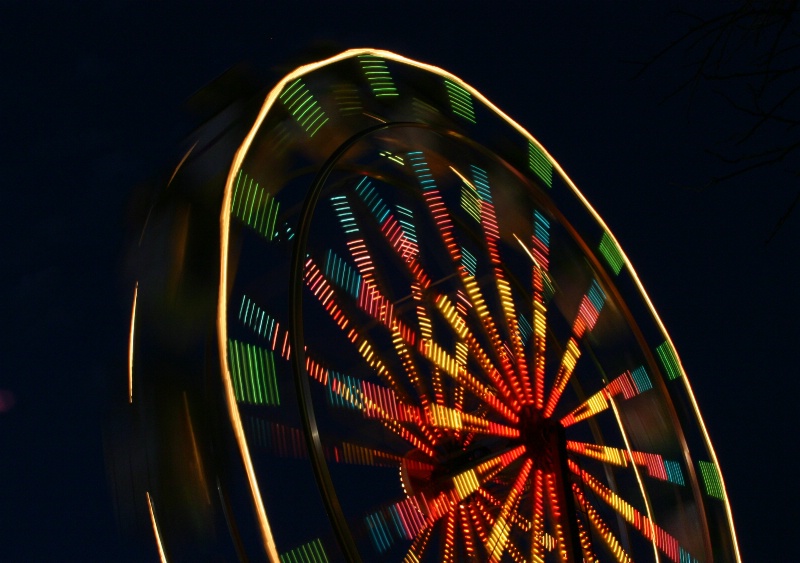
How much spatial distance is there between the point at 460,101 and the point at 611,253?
1744mm

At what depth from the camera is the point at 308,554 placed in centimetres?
539

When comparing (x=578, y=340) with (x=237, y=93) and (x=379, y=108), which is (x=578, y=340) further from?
(x=237, y=93)

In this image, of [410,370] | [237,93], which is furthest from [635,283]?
[237,93]

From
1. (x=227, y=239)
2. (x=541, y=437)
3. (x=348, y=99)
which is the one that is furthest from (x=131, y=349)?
(x=541, y=437)

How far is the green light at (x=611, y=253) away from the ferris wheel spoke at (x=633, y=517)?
1621 mm

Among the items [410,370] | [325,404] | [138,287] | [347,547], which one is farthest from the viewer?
[410,370]

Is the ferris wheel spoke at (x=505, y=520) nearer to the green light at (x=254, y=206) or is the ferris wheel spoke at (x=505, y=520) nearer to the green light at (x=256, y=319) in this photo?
the green light at (x=256, y=319)

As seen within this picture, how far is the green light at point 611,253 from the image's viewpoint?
8.08 meters

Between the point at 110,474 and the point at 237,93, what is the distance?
261 cm

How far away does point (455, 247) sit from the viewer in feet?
26.6

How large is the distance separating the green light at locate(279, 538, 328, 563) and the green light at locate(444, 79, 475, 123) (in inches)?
146

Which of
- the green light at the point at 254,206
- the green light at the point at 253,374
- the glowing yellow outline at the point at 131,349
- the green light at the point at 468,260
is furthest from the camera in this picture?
the green light at the point at 468,260

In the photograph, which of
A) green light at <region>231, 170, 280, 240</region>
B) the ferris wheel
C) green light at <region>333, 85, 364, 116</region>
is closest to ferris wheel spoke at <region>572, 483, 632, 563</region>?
the ferris wheel

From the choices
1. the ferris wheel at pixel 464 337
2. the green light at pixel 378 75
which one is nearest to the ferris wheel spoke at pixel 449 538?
the ferris wheel at pixel 464 337
